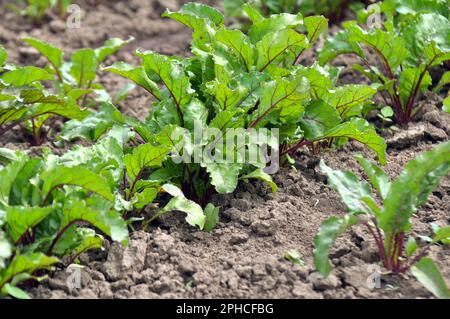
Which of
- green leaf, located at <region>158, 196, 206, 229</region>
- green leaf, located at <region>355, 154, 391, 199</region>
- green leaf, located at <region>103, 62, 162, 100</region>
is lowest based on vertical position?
green leaf, located at <region>158, 196, 206, 229</region>

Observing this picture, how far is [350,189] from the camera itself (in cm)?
304

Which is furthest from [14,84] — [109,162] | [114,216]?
[114,216]

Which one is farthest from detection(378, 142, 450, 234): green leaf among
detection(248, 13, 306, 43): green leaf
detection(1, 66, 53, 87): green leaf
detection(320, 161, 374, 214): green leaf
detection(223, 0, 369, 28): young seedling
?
detection(223, 0, 369, 28): young seedling

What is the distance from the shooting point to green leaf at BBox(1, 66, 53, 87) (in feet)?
12.4

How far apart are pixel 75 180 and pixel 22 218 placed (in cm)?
25

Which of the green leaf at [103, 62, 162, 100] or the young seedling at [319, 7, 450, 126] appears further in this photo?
the young seedling at [319, 7, 450, 126]

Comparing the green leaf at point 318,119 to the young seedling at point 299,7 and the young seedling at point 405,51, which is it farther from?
the young seedling at point 299,7

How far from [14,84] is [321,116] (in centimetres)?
157

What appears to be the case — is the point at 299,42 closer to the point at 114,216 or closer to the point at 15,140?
the point at 114,216

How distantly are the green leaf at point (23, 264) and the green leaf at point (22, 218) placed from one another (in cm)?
11

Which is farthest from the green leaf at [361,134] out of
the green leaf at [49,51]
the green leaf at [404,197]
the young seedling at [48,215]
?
the green leaf at [49,51]

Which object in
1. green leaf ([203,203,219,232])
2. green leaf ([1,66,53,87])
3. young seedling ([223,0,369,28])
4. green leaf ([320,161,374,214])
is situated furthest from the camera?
young seedling ([223,0,369,28])

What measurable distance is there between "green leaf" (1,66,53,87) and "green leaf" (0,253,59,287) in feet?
4.22

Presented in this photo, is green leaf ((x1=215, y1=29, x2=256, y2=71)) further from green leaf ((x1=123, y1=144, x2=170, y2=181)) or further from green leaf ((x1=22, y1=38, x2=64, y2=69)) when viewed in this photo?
green leaf ((x1=22, y1=38, x2=64, y2=69))
